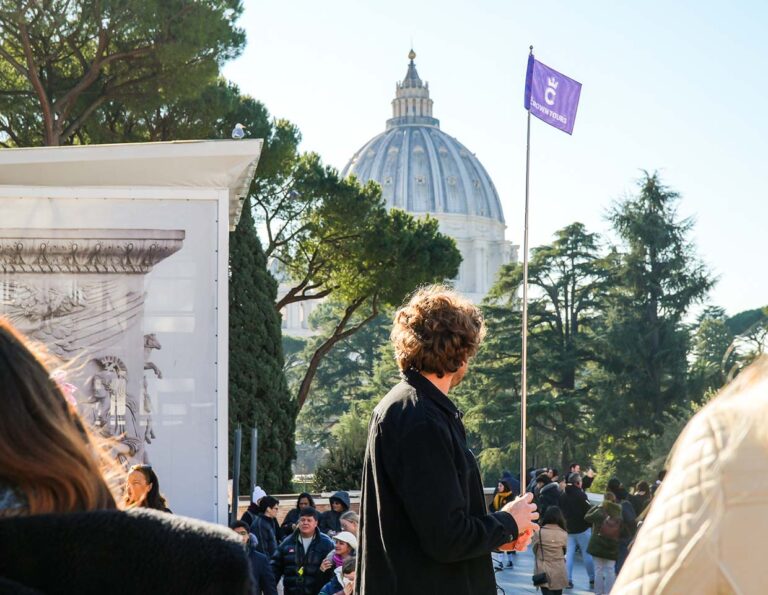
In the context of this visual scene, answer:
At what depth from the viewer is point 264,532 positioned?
10688 mm

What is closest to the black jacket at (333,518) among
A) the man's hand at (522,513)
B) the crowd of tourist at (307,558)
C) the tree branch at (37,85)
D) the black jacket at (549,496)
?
the crowd of tourist at (307,558)

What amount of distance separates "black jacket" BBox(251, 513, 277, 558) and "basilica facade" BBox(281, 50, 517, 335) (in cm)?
10719

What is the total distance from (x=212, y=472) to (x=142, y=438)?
20.7 inches

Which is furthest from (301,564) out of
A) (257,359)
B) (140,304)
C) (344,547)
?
(257,359)

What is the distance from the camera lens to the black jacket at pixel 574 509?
1502cm

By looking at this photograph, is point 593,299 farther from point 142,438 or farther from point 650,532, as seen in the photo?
point 650,532

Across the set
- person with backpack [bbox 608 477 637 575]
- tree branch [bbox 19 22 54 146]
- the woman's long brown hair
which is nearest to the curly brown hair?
the woman's long brown hair

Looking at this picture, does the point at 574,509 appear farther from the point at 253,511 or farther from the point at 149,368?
the point at 149,368

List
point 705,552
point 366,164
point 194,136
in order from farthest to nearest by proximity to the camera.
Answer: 1. point 366,164
2. point 194,136
3. point 705,552

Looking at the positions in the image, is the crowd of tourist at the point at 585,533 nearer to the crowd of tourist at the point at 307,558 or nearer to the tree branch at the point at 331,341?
the crowd of tourist at the point at 307,558

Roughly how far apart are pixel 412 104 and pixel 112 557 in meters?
131

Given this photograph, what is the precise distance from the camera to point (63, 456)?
1487 millimetres

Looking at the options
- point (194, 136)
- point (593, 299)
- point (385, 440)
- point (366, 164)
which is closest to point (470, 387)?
point (593, 299)

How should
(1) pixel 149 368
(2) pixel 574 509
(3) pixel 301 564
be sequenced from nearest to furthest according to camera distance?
(3) pixel 301 564, (1) pixel 149 368, (2) pixel 574 509
